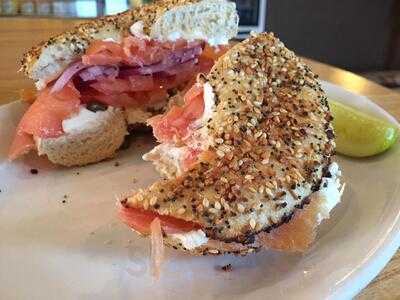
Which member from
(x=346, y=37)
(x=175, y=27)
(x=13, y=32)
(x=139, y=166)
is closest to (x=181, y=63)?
(x=175, y=27)

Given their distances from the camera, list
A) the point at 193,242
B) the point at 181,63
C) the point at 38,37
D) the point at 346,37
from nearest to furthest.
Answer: the point at 193,242, the point at 181,63, the point at 38,37, the point at 346,37

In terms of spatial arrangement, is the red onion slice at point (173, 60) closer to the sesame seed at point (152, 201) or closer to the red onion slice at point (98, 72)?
the red onion slice at point (98, 72)

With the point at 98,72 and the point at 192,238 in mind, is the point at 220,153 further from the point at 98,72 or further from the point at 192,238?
the point at 98,72

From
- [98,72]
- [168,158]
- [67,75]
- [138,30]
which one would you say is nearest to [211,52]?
[138,30]

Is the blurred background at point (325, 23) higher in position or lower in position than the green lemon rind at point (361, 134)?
lower

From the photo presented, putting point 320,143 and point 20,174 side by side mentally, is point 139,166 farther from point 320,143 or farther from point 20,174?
point 320,143

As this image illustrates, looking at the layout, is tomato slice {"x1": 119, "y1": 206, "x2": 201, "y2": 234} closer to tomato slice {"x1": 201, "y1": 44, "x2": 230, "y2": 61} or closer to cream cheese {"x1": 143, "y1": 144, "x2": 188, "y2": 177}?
cream cheese {"x1": 143, "y1": 144, "x2": 188, "y2": 177}

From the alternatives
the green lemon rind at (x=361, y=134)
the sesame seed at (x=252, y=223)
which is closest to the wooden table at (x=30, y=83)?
the sesame seed at (x=252, y=223)
